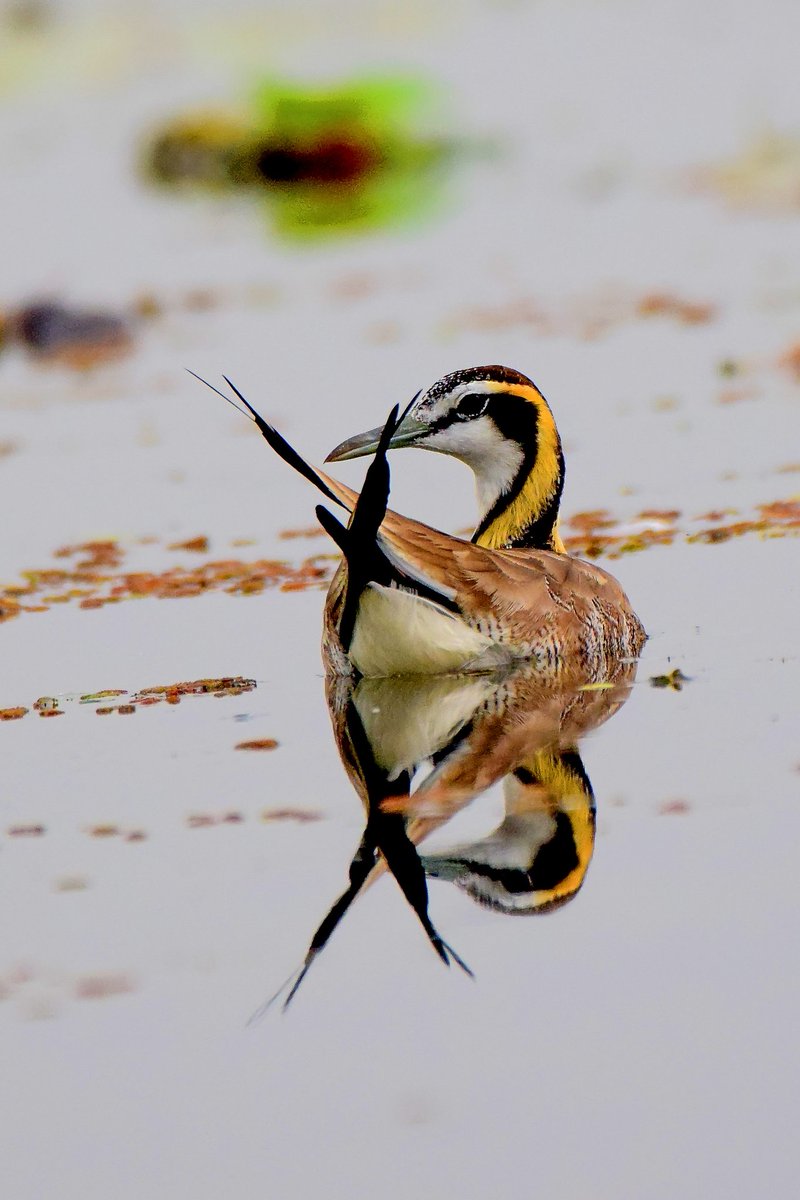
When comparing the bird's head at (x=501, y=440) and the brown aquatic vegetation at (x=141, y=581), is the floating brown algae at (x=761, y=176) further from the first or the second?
the bird's head at (x=501, y=440)

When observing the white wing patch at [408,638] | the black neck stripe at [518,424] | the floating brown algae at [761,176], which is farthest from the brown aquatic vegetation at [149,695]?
the floating brown algae at [761,176]

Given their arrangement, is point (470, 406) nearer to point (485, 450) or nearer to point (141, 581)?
point (485, 450)

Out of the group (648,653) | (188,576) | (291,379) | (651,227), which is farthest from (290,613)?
(651,227)

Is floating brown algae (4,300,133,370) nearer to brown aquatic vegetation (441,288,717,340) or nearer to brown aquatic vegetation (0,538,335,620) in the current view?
brown aquatic vegetation (441,288,717,340)

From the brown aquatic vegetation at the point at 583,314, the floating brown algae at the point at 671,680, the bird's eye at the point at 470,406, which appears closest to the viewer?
the floating brown algae at the point at 671,680

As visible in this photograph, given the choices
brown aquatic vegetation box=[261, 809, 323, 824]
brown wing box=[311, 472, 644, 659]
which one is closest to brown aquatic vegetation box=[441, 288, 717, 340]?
brown wing box=[311, 472, 644, 659]

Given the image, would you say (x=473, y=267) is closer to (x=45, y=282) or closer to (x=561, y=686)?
(x=45, y=282)

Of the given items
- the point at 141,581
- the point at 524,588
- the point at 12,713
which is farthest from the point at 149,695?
the point at 141,581
